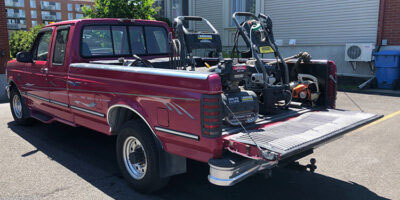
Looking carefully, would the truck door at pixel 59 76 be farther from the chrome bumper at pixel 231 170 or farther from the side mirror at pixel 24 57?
the chrome bumper at pixel 231 170

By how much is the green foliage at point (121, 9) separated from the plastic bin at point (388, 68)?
8.08 meters

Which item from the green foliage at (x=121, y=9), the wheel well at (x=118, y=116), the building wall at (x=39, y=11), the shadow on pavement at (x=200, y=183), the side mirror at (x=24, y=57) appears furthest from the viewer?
the building wall at (x=39, y=11)

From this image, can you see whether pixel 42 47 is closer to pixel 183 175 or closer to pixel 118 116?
pixel 118 116

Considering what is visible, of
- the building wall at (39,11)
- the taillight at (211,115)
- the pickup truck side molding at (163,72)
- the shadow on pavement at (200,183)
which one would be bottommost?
the shadow on pavement at (200,183)

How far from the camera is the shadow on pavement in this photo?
3.84 m

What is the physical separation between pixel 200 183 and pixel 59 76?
8.72ft

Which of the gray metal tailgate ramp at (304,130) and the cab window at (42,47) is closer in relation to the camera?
the gray metal tailgate ramp at (304,130)

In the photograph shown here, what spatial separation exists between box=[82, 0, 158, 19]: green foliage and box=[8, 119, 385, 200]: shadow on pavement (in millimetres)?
7565

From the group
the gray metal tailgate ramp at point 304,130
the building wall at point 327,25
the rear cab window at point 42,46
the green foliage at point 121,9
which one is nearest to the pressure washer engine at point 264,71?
the gray metal tailgate ramp at point 304,130

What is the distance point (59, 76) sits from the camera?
509 centimetres

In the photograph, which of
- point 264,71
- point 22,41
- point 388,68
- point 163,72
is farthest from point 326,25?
point 22,41

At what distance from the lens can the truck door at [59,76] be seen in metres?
5.01

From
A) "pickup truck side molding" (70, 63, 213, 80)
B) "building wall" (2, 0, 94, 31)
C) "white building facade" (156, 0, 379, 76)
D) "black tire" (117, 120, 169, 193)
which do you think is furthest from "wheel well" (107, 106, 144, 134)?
"building wall" (2, 0, 94, 31)

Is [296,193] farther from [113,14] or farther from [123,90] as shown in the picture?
[113,14]
